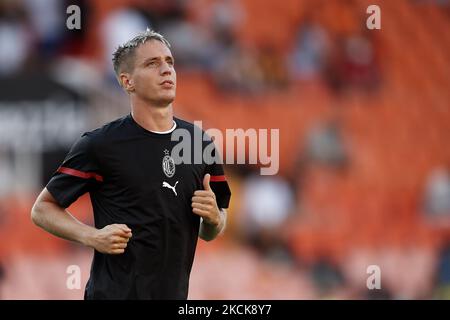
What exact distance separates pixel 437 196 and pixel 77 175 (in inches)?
318

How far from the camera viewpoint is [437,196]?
11625mm

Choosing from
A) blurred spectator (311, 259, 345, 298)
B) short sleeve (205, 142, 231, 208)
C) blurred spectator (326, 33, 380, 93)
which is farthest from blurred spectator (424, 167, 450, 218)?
short sleeve (205, 142, 231, 208)

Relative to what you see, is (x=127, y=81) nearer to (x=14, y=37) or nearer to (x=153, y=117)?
(x=153, y=117)

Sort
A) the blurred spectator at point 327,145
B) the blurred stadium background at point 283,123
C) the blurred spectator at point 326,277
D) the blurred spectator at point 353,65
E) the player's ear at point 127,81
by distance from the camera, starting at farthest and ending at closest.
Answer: the blurred spectator at point 353,65 < the blurred spectator at point 327,145 < the blurred spectator at point 326,277 < the blurred stadium background at point 283,123 < the player's ear at point 127,81

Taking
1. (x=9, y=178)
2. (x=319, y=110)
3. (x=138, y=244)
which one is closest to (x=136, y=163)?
(x=138, y=244)

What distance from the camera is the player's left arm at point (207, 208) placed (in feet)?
13.9

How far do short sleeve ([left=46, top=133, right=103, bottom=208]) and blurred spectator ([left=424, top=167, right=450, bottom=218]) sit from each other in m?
7.99

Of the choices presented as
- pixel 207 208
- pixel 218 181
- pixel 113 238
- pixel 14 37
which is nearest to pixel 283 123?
pixel 14 37

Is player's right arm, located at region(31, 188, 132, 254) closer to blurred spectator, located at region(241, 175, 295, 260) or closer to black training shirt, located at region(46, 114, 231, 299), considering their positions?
black training shirt, located at region(46, 114, 231, 299)

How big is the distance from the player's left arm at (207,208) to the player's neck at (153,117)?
324 mm

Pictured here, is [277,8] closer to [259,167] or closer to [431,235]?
[259,167]

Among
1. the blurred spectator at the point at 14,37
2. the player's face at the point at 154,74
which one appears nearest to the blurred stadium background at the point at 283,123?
the blurred spectator at the point at 14,37

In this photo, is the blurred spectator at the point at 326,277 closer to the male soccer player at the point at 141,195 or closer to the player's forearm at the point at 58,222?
the male soccer player at the point at 141,195

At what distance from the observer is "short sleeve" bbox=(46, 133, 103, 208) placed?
4285mm
